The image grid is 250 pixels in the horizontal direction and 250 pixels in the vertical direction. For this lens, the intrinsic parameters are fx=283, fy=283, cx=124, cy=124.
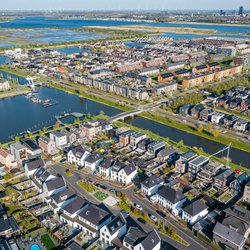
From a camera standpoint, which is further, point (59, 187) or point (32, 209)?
point (59, 187)

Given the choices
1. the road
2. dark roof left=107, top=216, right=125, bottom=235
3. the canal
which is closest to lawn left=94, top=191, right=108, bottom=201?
the road

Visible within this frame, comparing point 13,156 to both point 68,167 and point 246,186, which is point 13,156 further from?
point 246,186

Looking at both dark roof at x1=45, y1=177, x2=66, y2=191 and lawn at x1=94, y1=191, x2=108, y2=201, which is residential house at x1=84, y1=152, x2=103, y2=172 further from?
dark roof at x1=45, y1=177, x2=66, y2=191

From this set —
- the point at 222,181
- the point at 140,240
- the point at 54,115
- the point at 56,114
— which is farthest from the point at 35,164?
the point at 222,181

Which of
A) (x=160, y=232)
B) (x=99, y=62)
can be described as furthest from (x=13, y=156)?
(x=99, y=62)

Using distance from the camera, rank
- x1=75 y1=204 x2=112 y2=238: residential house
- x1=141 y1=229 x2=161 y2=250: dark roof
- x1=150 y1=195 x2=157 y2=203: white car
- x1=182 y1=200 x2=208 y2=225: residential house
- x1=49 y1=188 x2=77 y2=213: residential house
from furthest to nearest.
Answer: x1=150 y1=195 x2=157 y2=203: white car, x1=49 y1=188 x2=77 y2=213: residential house, x1=182 y1=200 x2=208 y2=225: residential house, x1=75 y1=204 x2=112 y2=238: residential house, x1=141 y1=229 x2=161 y2=250: dark roof

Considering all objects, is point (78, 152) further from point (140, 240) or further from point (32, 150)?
point (140, 240)

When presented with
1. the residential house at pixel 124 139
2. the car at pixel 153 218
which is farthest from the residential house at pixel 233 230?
the residential house at pixel 124 139
